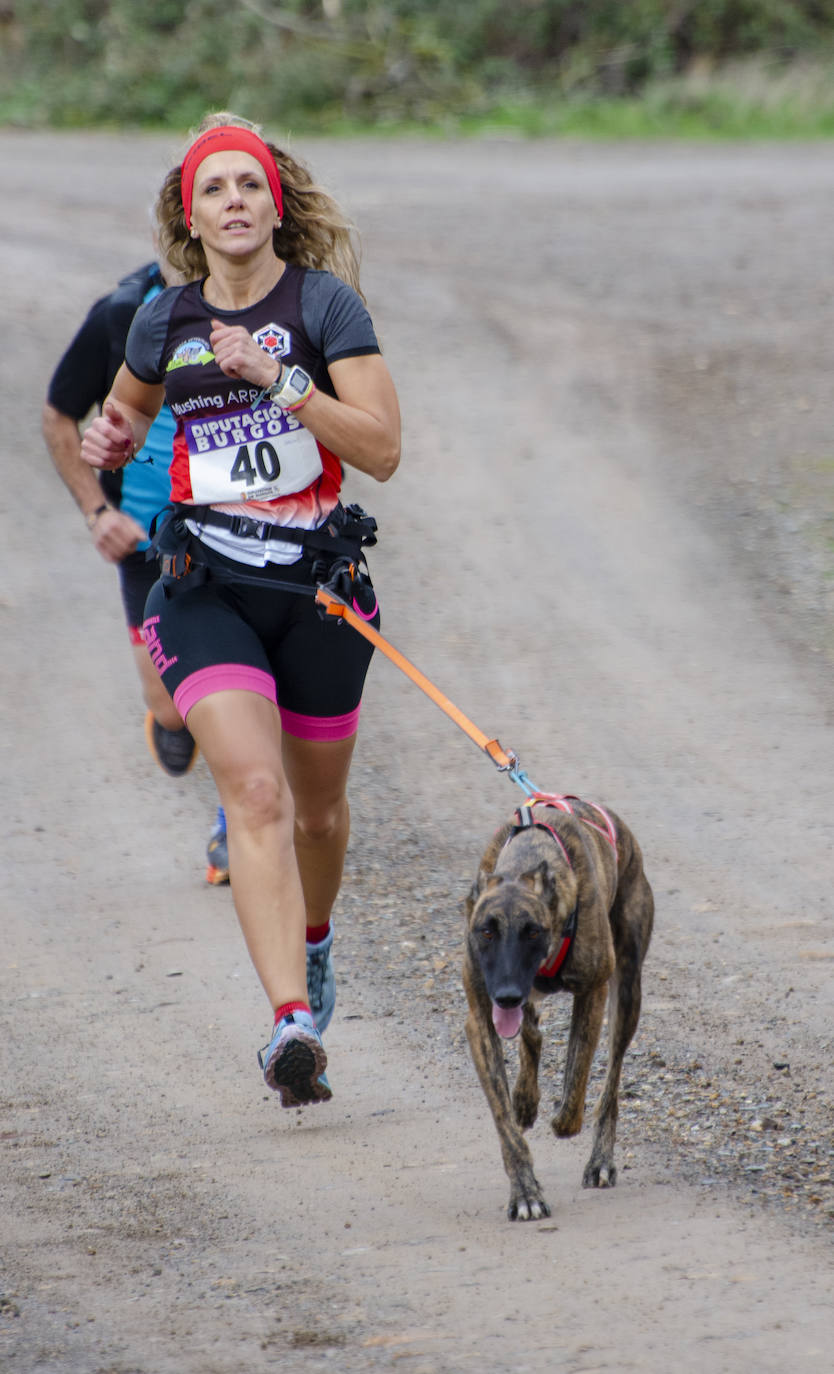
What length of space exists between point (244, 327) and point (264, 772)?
3.83ft

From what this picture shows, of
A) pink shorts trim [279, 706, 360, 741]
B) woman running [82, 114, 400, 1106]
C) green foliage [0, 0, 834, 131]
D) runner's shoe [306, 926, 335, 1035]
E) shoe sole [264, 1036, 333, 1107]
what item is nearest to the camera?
shoe sole [264, 1036, 333, 1107]

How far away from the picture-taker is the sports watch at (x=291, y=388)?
13.4 feet

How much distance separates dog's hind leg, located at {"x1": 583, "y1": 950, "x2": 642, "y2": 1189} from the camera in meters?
4.30

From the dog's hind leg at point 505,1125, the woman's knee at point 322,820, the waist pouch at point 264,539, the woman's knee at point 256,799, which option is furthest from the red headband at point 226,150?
the dog's hind leg at point 505,1125

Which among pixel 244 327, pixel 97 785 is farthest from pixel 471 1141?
pixel 97 785

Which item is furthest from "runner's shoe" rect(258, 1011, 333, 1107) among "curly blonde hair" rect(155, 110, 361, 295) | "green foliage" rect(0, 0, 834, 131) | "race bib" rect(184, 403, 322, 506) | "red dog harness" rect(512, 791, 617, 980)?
"green foliage" rect(0, 0, 834, 131)

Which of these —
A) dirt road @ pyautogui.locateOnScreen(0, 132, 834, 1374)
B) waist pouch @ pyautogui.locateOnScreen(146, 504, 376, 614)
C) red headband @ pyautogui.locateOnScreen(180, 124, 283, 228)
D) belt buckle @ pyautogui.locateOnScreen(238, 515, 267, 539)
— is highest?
red headband @ pyautogui.locateOnScreen(180, 124, 283, 228)

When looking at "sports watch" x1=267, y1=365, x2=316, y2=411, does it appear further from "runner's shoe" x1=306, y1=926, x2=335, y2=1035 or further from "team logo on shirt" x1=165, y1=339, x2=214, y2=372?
"runner's shoe" x1=306, y1=926, x2=335, y2=1035

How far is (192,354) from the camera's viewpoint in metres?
4.27

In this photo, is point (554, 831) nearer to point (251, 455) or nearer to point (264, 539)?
point (264, 539)

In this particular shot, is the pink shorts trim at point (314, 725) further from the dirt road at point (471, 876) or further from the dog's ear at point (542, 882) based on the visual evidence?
the dirt road at point (471, 876)

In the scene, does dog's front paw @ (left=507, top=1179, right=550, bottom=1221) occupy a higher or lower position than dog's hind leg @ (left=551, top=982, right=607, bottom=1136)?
lower

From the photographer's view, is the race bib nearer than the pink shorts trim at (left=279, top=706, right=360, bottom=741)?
Yes

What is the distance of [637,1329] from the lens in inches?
133
